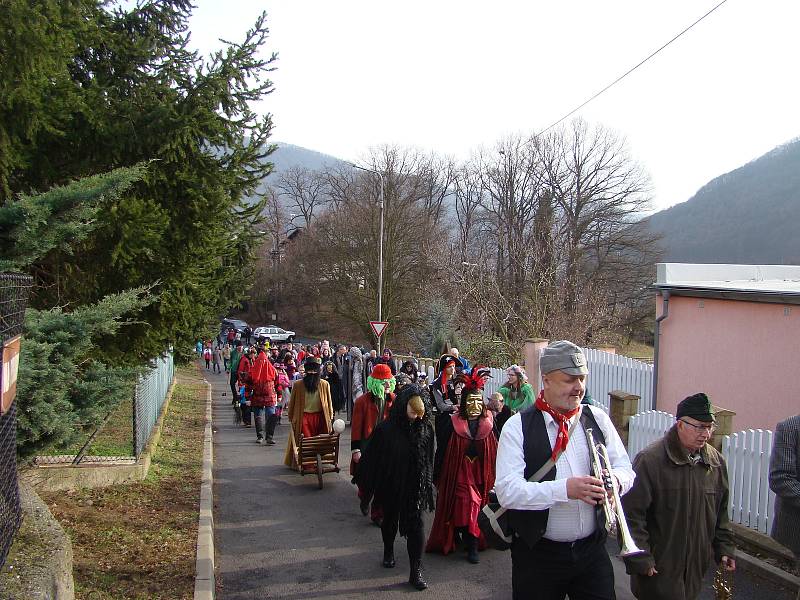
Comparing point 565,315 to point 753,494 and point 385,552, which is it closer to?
point 753,494

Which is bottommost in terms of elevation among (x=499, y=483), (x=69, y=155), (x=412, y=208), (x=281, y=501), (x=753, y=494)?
(x=281, y=501)

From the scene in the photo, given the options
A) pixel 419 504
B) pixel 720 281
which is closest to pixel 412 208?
pixel 720 281

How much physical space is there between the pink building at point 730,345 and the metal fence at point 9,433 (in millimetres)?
11201

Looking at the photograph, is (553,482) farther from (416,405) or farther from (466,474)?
(466,474)

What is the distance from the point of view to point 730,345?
1302 centimetres

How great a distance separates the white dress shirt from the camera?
307 centimetres

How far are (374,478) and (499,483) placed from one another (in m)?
3.40

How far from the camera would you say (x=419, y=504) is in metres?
6.09

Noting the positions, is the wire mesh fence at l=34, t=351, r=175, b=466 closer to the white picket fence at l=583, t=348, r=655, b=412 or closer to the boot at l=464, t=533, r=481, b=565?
the boot at l=464, t=533, r=481, b=565

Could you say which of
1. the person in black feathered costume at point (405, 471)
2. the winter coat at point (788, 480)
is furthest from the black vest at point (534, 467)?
the person in black feathered costume at point (405, 471)

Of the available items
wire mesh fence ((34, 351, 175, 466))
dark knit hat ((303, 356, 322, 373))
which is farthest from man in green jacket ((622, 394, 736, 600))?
dark knit hat ((303, 356, 322, 373))

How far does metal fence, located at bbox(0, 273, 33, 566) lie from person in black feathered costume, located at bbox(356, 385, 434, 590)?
2.93 metres

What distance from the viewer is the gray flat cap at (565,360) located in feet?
10.6

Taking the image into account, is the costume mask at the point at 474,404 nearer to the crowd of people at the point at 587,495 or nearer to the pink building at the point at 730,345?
the crowd of people at the point at 587,495
